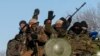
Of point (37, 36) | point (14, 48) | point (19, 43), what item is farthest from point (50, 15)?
point (14, 48)

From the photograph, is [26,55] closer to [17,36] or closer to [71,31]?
[17,36]

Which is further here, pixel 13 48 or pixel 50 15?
pixel 50 15

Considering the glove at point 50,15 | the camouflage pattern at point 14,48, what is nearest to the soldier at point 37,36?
the glove at point 50,15

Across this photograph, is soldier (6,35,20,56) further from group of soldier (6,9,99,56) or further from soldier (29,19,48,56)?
soldier (29,19,48,56)

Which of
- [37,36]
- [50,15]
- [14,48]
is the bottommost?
[14,48]

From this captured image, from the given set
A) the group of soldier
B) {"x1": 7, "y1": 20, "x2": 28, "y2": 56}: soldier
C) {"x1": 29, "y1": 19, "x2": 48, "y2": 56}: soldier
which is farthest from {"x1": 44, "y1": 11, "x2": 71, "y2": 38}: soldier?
{"x1": 7, "y1": 20, "x2": 28, "y2": 56}: soldier

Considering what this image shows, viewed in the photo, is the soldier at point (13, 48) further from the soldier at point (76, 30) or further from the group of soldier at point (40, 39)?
the soldier at point (76, 30)

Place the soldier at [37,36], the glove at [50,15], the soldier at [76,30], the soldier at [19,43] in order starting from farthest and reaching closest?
the soldier at [76,30], the glove at [50,15], the soldier at [19,43], the soldier at [37,36]

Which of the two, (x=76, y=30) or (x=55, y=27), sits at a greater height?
(x=55, y=27)

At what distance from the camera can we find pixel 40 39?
532 inches

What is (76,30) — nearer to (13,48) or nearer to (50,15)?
(50,15)

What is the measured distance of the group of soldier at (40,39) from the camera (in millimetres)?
13539

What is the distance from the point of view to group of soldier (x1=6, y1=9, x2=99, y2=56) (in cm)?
1354

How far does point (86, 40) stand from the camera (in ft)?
45.7
